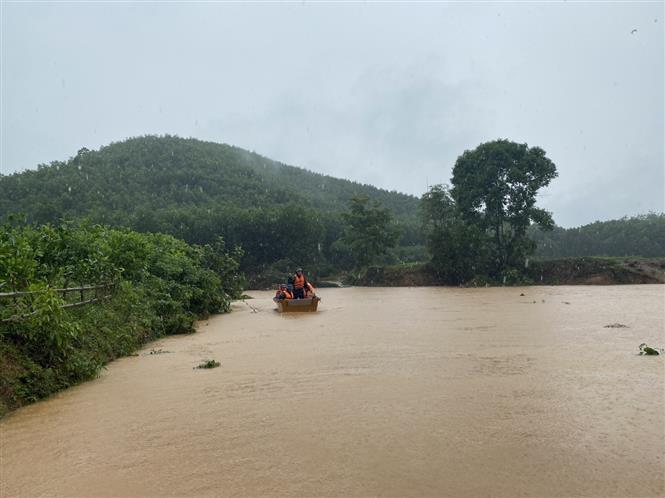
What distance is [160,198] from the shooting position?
207 feet

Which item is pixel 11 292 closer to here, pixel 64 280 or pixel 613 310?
A: pixel 64 280

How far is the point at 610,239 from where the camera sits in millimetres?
59594

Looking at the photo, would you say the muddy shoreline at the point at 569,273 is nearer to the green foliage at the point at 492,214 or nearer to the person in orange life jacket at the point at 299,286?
the green foliage at the point at 492,214

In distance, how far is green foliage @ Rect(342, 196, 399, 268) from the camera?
46.6 m

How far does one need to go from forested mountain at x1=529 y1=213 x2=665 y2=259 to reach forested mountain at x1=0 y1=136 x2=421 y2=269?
53.7 ft

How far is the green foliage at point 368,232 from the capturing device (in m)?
46.6

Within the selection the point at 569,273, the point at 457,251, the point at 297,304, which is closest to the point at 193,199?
the point at 457,251

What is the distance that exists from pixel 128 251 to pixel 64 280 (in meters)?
2.69

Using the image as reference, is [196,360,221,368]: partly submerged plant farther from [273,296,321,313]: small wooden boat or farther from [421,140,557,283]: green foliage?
[421,140,557,283]: green foliage

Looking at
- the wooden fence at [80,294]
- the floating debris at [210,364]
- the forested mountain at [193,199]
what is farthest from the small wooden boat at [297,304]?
the forested mountain at [193,199]

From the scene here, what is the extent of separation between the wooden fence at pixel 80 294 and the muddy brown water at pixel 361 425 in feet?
4.27

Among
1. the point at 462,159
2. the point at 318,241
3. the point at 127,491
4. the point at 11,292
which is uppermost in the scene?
the point at 462,159

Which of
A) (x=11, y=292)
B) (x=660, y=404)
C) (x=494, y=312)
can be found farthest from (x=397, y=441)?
(x=494, y=312)

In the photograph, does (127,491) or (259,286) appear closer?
(127,491)
